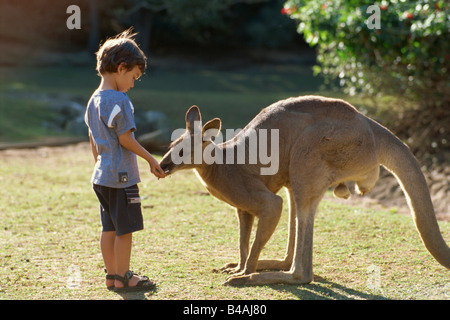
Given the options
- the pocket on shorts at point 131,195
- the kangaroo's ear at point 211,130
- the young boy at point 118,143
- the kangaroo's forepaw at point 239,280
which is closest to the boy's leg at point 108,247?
the young boy at point 118,143

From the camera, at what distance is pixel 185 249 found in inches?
197

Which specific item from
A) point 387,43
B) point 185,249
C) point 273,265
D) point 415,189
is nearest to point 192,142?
point 273,265

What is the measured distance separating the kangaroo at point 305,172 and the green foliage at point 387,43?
14.0 feet

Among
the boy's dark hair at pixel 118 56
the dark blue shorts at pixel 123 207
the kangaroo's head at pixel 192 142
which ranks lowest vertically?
the dark blue shorts at pixel 123 207

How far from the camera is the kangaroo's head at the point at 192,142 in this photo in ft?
13.3

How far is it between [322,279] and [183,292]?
0.99 metres

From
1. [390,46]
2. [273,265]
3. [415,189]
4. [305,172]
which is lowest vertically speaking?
[273,265]

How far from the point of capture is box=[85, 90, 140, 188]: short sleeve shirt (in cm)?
365

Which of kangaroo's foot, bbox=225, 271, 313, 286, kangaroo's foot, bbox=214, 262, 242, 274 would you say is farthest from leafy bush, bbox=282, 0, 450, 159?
kangaroo's foot, bbox=225, 271, 313, 286

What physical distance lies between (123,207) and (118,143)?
1.30 feet

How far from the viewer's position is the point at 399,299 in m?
3.75

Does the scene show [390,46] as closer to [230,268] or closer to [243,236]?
[243,236]

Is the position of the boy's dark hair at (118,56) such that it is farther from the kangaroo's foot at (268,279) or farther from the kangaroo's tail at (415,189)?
the kangaroo's tail at (415,189)
